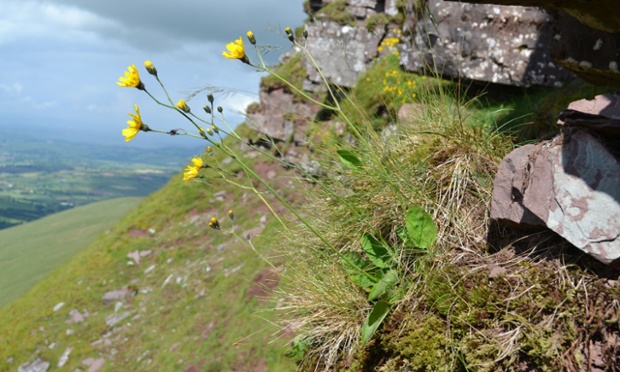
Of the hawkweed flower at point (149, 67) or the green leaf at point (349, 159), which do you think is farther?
the green leaf at point (349, 159)

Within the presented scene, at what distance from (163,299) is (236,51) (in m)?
14.2

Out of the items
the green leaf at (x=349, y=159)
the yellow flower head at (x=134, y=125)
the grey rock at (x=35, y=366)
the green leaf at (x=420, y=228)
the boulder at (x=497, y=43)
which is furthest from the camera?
the grey rock at (x=35, y=366)

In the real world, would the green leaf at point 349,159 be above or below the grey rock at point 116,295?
above

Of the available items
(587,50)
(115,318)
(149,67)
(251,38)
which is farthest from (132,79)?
(115,318)

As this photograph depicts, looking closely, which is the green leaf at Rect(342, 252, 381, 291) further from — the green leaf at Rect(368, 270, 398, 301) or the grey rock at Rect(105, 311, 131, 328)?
Answer: the grey rock at Rect(105, 311, 131, 328)

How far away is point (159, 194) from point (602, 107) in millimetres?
24113

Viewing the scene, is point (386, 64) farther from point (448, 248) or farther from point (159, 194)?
point (159, 194)

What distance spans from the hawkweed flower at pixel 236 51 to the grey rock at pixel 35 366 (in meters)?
16.3

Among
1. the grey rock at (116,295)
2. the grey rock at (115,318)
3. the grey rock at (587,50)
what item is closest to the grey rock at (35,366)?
the grey rock at (115,318)

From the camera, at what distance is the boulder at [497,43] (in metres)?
7.18

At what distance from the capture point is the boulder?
7.18m

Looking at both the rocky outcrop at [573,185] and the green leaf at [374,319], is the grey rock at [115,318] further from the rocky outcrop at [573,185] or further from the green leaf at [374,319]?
the rocky outcrop at [573,185]

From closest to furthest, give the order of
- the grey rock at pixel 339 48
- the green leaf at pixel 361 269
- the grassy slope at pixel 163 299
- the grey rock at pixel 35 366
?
the green leaf at pixel 361 269 < the grassy slope at pixel 163 299 < the grey rock at pixel 35 366 < the grey rock at pixel 339 48

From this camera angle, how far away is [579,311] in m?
2.87
